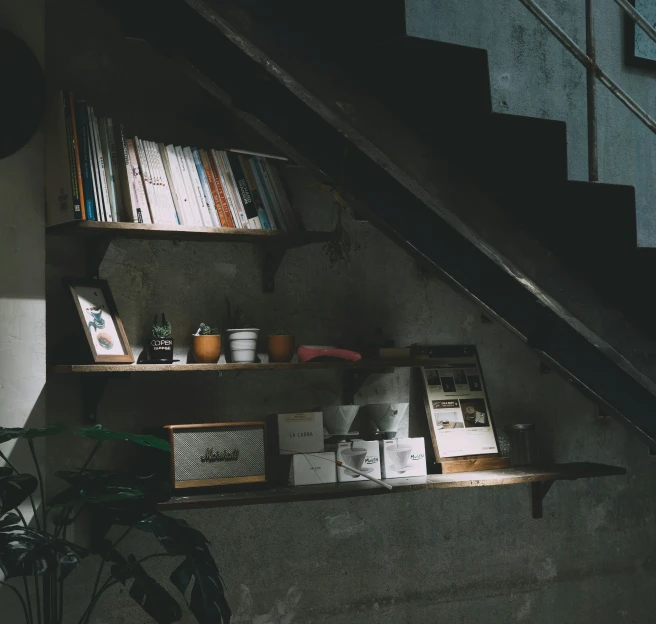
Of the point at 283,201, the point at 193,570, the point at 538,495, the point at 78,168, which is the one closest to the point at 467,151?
the point at 283,201

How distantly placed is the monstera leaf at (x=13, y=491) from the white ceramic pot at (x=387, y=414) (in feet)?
4.27

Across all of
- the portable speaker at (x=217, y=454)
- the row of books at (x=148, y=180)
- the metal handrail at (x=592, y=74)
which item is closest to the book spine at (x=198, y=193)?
the row of books at (x=148, y=180)

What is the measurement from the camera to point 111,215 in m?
2.65

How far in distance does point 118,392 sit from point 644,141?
6.07ft

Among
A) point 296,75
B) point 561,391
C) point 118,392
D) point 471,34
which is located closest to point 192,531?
point 118,392

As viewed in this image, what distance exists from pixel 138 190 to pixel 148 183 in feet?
0.14

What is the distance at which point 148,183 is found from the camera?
8.97 ft

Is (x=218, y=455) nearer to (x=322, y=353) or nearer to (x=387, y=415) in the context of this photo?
(x=322, y=353)

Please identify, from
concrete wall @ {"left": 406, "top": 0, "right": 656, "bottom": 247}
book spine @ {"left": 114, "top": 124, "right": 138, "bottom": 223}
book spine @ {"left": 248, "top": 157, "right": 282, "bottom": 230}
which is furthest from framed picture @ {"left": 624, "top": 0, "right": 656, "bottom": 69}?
book spine @ {"left": 114, "top": 124, "right": 138, "bottom": 223}

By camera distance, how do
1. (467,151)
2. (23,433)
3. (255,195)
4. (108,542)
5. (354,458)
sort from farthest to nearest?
1. (354,458)
2. (255,195)
3. (108,542)
4. (23,433)
5. (467,151)

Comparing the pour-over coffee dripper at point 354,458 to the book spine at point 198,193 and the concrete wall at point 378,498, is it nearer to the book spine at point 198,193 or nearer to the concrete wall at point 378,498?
the concrete wall at point 378,498

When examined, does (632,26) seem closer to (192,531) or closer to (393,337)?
(393,337)

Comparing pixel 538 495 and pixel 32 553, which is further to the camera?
pixel 538 495

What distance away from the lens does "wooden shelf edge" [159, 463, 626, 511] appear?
8.82 ft
